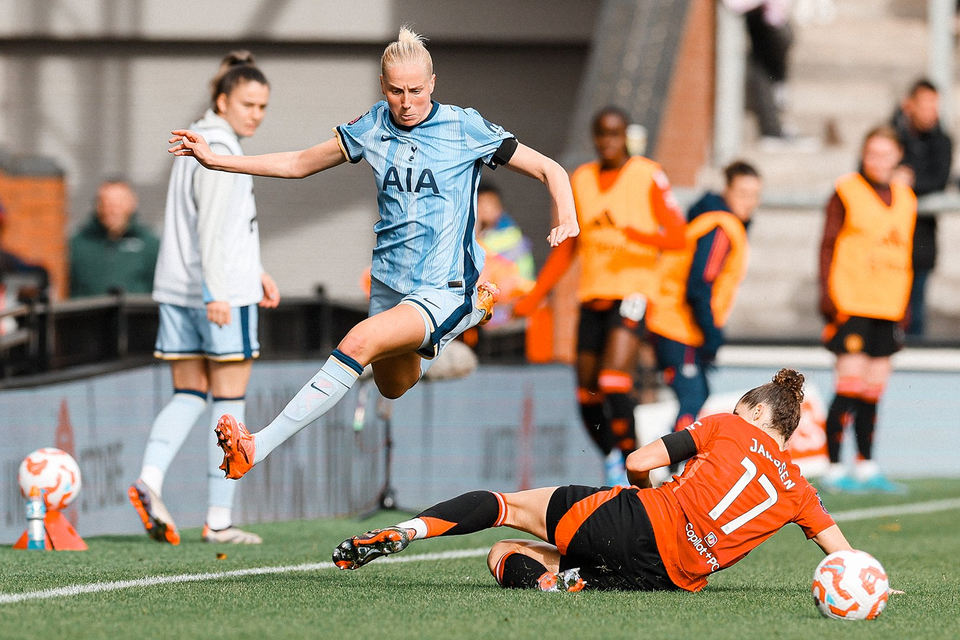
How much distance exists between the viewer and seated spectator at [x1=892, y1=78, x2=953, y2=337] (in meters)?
12.8

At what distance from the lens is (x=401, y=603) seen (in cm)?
539

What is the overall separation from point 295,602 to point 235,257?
2.47m

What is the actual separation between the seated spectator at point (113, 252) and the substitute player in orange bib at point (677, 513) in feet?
24.5

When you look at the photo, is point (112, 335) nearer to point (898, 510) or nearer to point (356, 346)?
point (356, 346)

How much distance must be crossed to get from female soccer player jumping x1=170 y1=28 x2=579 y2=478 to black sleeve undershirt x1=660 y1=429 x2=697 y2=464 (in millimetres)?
876

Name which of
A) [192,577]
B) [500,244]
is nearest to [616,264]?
[500,244]

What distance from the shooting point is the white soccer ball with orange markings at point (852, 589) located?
5.22 m

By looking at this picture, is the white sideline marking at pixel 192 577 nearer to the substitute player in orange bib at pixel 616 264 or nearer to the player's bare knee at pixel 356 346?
the player's bare knee at pixel 356 346

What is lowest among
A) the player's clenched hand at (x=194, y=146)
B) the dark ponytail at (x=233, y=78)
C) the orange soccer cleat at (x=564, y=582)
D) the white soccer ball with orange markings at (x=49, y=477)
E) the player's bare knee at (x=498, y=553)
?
the orange soccer cleat at (x=564, y=582)

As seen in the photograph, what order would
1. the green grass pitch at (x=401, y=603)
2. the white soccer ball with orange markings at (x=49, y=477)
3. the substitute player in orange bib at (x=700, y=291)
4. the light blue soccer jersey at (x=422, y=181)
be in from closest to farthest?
the green grass pitch at (x=401, y=603) → the light blue soccer jersey at (x=422, y=181) → the white soccer ball with orange markings at (x=49, y=477) → the substitute player in orange bib at (x=700, y=291)

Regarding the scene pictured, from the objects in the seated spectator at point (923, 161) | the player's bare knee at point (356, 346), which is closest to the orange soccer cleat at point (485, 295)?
the player's bare knee at point (356, 346)

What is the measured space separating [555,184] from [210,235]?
201 centimetres

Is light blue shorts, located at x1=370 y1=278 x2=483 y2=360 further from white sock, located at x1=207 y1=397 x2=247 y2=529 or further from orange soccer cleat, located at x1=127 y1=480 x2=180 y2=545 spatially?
orange soccer cleat, located at x1=127 y1=480 x2=180 y2=545

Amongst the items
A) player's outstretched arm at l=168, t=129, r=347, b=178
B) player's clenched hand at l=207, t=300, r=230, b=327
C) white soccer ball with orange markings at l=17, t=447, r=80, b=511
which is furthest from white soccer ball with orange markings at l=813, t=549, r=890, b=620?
white soccer ball with orange markings at l=17, t=447, r=80, b=511
